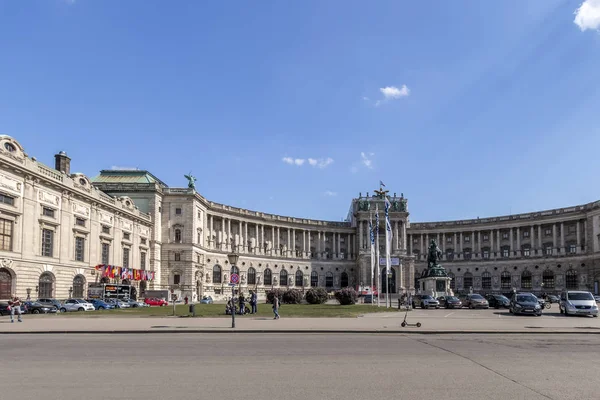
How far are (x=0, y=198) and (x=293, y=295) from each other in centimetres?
3635

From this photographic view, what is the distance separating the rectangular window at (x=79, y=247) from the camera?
233 ft

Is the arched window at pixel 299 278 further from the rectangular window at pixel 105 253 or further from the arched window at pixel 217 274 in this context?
the rectangular window at pixel 105 253

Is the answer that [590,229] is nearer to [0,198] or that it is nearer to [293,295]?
[293,295]

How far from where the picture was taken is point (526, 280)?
12781 cm

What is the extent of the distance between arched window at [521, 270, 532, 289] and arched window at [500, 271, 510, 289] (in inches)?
138

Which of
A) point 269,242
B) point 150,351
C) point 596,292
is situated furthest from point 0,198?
point 596,292

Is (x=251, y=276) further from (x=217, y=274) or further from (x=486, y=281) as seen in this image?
(x=486, y=281)

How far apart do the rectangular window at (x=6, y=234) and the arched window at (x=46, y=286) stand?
287 inches

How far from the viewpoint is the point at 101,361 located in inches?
660

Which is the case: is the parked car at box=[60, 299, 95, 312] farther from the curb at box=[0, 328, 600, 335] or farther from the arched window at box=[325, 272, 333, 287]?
the arched window at box=[325, 272, 333, 287]

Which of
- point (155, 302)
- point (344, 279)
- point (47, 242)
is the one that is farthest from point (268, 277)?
point (47, 242)

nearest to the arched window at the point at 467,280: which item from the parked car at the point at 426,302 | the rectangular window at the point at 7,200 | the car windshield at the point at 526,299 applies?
the parked car at the point at 426,302

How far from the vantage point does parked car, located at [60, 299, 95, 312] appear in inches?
2241

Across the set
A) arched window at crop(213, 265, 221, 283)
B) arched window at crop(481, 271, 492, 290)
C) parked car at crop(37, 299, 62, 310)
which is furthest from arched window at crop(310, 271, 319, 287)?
parked car at crop(37, 299, 62, 310)
